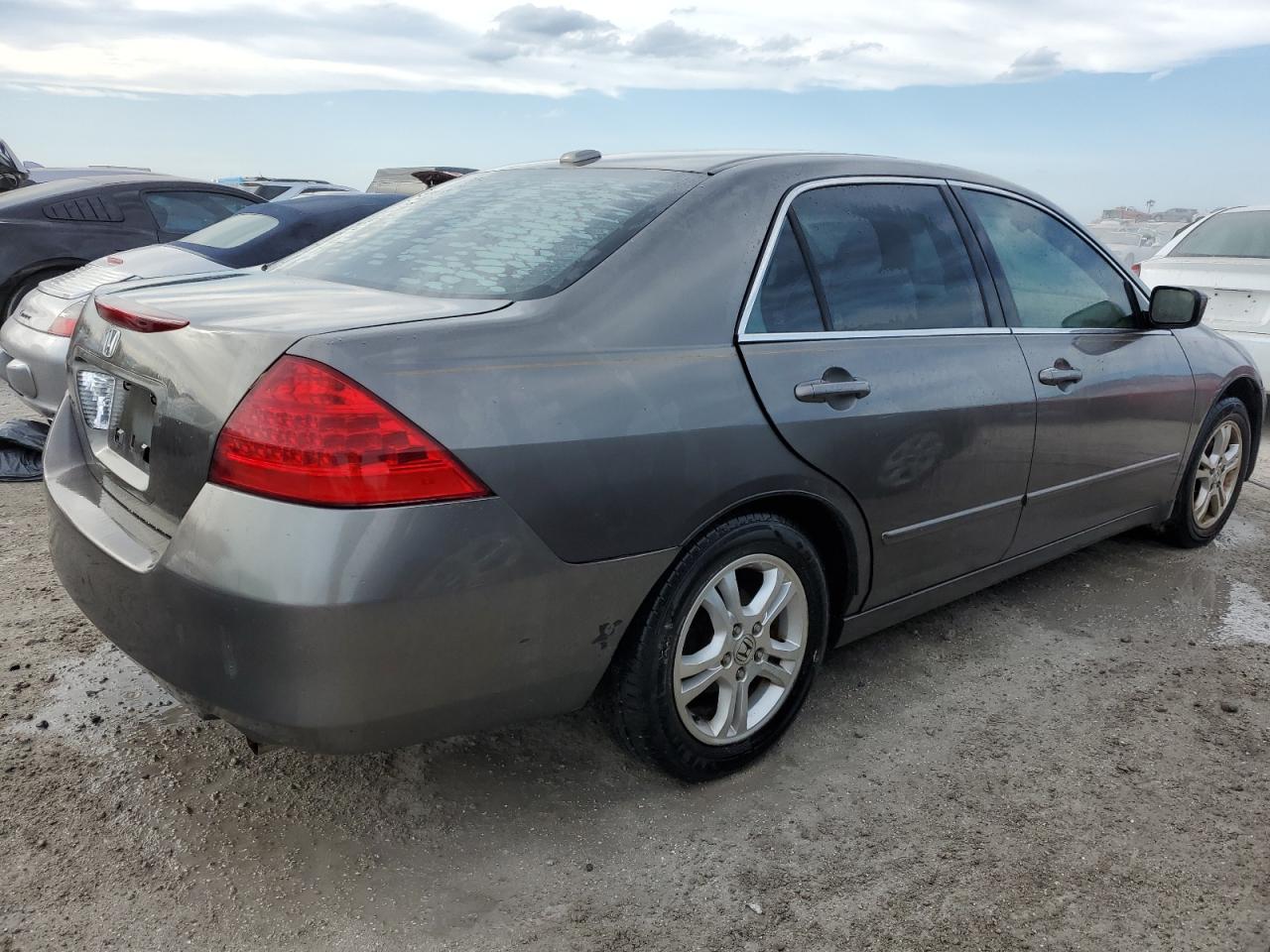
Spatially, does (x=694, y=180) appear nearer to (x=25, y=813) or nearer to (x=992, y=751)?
(x=992, y=751)

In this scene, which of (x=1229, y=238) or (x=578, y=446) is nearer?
(x=578, y=446)

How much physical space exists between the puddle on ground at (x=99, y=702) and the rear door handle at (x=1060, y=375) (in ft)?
9.03

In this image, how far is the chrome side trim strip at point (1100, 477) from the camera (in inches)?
135

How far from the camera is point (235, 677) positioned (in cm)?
200

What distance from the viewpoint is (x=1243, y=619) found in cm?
388

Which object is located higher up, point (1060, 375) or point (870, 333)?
point (870, 333)

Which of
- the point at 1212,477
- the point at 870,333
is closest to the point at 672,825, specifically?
the point at 870,333

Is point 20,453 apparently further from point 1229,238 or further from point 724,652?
point 1229,238

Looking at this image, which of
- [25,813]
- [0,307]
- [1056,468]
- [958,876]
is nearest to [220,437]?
[25,813]

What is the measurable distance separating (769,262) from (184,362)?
1.39 meters

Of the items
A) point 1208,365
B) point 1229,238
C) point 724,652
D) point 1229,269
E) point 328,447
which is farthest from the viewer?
point 1229,238

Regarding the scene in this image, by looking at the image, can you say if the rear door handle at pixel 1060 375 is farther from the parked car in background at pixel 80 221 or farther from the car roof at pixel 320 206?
the parked car in background at pixel 80 221

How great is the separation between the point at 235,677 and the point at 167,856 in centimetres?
60

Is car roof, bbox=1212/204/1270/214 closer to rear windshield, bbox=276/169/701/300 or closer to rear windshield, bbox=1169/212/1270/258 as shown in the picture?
rear windshield, bbox=1169/212/1270/258
